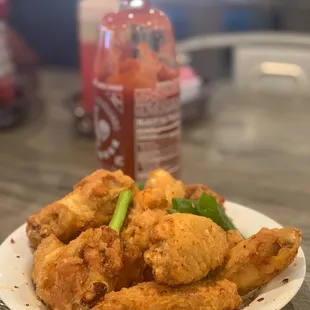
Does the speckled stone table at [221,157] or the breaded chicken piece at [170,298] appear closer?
the breaded chicken piece at [170,298]

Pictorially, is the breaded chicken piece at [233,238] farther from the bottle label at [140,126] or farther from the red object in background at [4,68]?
the red object in background at [4,68]

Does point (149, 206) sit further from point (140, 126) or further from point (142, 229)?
point (140, 126)

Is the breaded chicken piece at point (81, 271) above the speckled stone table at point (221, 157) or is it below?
above

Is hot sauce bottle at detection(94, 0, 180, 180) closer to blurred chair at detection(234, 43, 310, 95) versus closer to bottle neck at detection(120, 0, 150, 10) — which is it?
bottle neck at detection(120, 0, 150, 10)

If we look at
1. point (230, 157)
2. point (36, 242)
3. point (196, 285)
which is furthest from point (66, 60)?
point (196, 285)

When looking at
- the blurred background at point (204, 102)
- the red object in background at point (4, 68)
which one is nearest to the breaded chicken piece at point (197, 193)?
the blurred background at point (204, 102)

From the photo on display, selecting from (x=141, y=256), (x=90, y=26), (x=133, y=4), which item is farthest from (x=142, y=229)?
(x=90, y=26)

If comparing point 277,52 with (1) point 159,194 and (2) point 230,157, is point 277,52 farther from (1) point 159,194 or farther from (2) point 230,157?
(1) point 159,194
